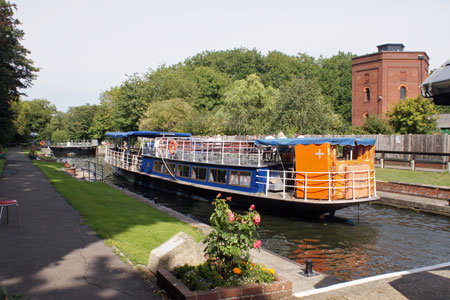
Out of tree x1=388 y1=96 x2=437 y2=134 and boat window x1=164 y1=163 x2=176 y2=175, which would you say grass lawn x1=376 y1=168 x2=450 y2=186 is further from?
boat window x1=164 y1=163 x2=176 y2=175

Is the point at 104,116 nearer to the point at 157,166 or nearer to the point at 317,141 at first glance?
the point at 157,166

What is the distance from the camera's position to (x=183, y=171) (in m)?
25.5

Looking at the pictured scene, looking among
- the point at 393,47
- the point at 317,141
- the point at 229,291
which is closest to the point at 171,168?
the point at 317,141

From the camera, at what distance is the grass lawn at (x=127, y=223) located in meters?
9.68

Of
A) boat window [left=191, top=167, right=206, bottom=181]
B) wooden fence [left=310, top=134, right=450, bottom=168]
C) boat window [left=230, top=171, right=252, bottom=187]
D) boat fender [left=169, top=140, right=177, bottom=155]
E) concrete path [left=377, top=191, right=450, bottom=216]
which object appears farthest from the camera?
wooden fence [left=310, top=134, right=450, bottom=168]

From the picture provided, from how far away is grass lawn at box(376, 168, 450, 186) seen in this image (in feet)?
75.5

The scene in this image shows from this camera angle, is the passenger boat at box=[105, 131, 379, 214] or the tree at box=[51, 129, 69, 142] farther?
the tree at box=[51, 129, 69, 142]

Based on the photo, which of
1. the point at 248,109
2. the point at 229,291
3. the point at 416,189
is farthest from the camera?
the point at 248,109

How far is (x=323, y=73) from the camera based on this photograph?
80.4 metres

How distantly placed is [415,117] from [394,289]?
1241 inches

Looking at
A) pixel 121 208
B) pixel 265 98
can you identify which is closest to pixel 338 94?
pixel 265 98

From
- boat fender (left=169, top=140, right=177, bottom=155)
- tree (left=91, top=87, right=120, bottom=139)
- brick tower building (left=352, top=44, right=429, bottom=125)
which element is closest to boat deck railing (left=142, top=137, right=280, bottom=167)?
boat fender (left=169, top=140, right=177, bottom=155)

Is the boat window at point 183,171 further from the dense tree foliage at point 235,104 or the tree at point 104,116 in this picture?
the tree at point 104,116

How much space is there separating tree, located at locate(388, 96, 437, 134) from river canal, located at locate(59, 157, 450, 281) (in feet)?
58.9
